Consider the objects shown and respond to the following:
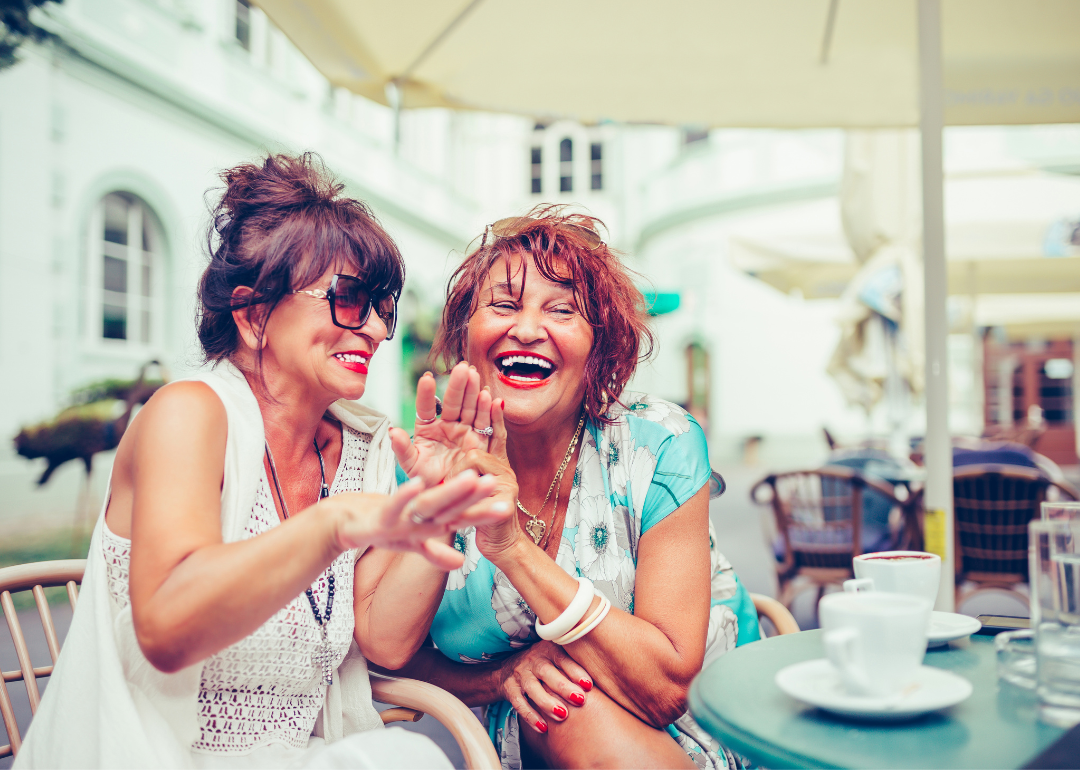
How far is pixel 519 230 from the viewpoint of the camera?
1.86 m

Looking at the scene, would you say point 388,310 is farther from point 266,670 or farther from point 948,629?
point 948,629

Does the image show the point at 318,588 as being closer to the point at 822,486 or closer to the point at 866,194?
the point at 822,486

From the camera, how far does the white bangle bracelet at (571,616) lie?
4.60 feet

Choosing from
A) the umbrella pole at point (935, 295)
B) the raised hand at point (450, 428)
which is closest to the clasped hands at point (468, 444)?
the raised hand at point (450, 428)

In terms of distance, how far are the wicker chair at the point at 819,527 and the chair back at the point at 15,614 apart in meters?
3.21

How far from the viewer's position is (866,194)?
654 centimetres

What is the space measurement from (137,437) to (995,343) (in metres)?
19.3

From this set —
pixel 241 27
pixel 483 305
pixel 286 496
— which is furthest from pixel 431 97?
pixel 241 27

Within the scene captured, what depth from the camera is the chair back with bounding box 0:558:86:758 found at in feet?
4.91

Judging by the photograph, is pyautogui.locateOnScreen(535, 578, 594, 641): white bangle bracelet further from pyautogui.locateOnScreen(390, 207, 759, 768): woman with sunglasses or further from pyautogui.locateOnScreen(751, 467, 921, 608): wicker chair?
pyautogui.locateOnScreen(751, 467, 921, 608): wicker chair

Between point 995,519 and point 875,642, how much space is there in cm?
344

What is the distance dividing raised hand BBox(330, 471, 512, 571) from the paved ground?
211cm

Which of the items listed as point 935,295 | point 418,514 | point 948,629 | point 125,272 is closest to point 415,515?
point 418,514

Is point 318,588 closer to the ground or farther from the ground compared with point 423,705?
farther from the ground
